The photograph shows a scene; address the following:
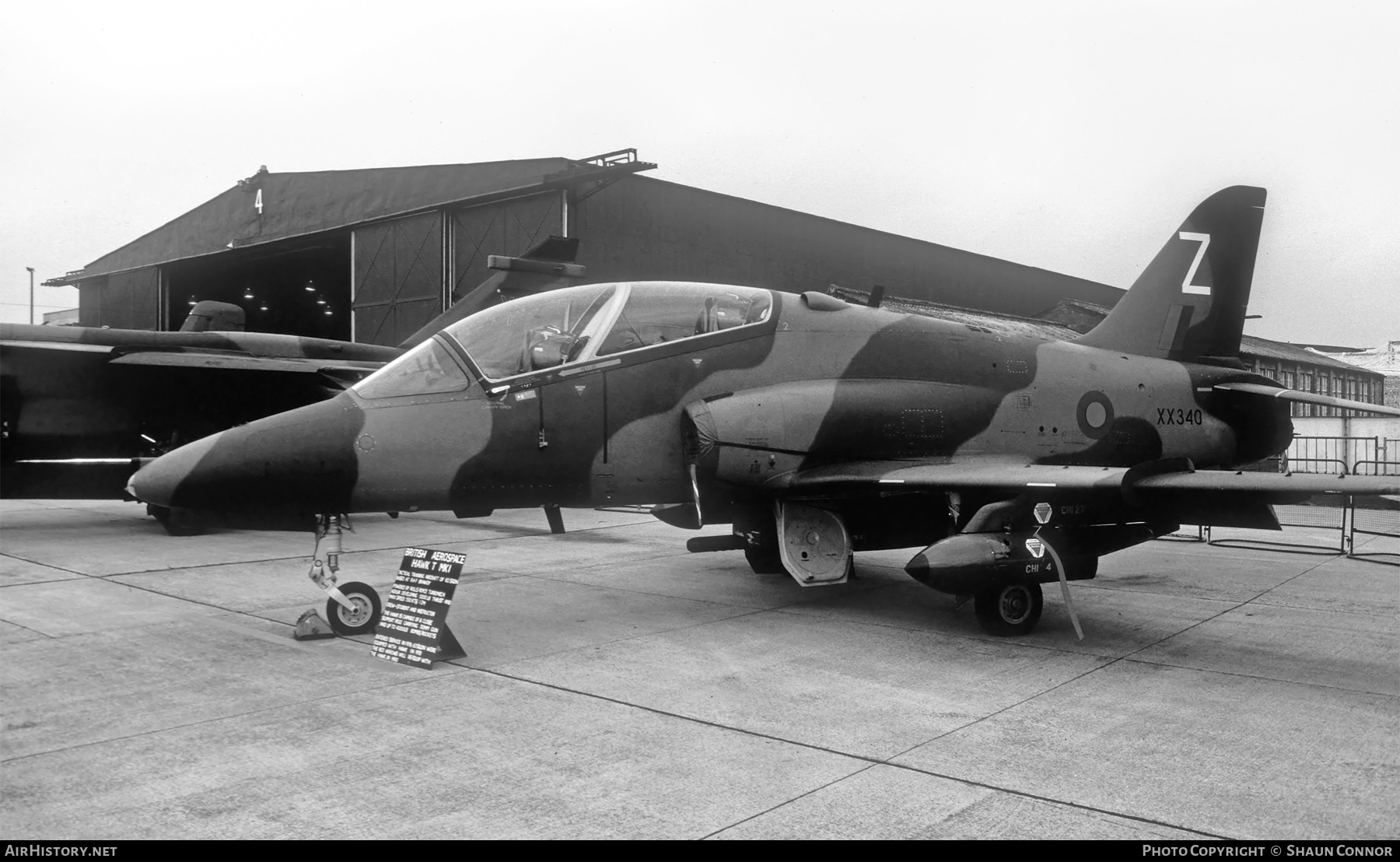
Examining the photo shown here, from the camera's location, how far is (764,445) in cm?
692

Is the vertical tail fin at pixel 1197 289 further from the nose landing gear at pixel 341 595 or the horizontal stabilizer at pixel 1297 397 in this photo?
the nose landing gear at pixel 341 595

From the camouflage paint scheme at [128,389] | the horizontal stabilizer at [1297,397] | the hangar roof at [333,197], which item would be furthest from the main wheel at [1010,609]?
the hangar roof at [333,197]

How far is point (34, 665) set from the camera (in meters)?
5.61

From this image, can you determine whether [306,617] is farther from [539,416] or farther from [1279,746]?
[1279,746]

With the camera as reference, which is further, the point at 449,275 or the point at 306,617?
the point at 449,275

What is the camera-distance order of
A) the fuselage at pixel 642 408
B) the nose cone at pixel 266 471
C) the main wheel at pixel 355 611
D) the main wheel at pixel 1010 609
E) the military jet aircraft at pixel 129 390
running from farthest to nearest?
1. the military jet aircraft at pixel 129 390
2. the main wheel at pixel 1010 609
3. the main wheel at pixel 355 611
4. the fuselage at pixel 642 408
5. the nose cone at pixel 266 471

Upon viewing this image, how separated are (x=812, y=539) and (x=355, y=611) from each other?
3265 mm

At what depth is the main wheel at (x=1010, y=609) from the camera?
21.9 ft

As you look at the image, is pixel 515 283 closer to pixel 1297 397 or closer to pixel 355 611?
pixel 355 611

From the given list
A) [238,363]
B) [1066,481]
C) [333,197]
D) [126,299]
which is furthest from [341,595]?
[126,299]

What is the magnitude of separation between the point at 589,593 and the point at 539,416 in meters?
2.27

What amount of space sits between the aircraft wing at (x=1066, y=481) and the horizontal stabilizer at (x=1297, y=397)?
2798mm

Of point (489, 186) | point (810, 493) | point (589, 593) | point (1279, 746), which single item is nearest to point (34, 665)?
point (589, 593)

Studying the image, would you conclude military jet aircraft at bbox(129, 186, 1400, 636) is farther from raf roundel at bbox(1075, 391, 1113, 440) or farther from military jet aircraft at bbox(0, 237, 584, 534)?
military jet aircraft at bbox(0, 237, 584, 534)
